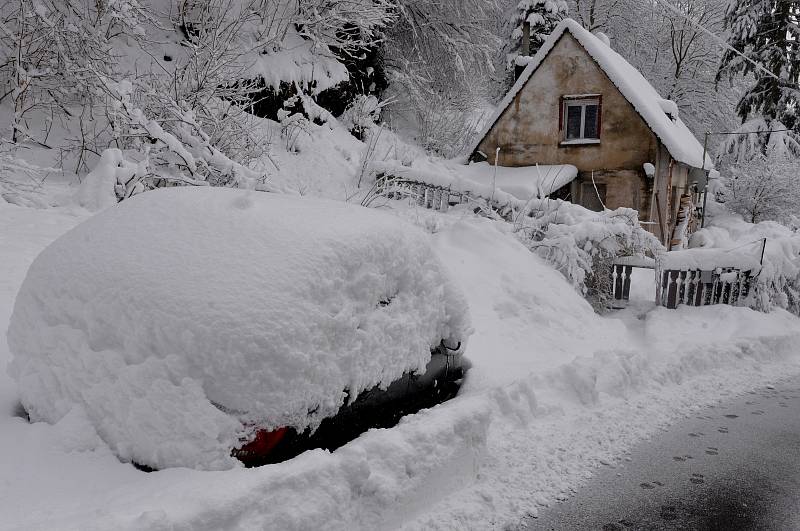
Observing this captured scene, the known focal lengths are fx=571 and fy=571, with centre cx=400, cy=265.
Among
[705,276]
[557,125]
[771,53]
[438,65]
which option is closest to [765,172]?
[771,53]

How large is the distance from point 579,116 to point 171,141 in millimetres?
13127

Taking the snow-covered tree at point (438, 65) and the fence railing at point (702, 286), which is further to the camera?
the snow-covered tree at point (438, 65)

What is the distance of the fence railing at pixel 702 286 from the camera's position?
912cm

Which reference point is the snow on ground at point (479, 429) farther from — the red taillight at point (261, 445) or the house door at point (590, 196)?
the house door at point (590, 196)

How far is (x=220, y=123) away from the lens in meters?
9.38

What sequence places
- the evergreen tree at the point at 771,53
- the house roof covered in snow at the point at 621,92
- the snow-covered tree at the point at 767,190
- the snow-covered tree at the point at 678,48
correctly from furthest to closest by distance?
1. the snow-covered tree at the point at 678,48
2. the evergreen tree at the point at 771,53
3. the snow-covered tree at the point at 767,190
4. the house roof covered in snow at the point at 621,92

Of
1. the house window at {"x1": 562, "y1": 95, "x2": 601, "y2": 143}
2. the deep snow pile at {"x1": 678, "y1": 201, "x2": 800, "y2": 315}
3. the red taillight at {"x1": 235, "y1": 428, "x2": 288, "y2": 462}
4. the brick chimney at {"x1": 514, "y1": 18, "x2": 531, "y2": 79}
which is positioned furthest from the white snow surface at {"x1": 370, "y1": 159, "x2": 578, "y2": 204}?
the brick chimney at {"x1": 514, "y1": 18, "x2": 531, "y2": 79}

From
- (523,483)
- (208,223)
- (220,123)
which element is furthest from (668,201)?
(208,223)

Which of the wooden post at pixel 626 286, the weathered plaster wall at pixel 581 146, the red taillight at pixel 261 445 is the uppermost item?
the weathered plaster wall at pixel 581 146

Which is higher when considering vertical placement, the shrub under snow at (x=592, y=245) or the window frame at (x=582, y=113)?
the window frame at (x=582, y=113)

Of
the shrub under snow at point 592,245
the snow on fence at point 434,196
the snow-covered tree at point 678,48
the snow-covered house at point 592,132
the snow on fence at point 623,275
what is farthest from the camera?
the snow-covered tree at point 678,48

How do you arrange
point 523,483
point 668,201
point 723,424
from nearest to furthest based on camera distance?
point 523,483 < point 723,424 < point 668,201

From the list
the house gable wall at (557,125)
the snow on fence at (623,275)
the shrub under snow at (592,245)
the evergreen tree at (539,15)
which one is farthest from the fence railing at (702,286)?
the evergreen tree at (539,15)

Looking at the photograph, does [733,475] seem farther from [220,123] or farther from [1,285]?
[220,123]
